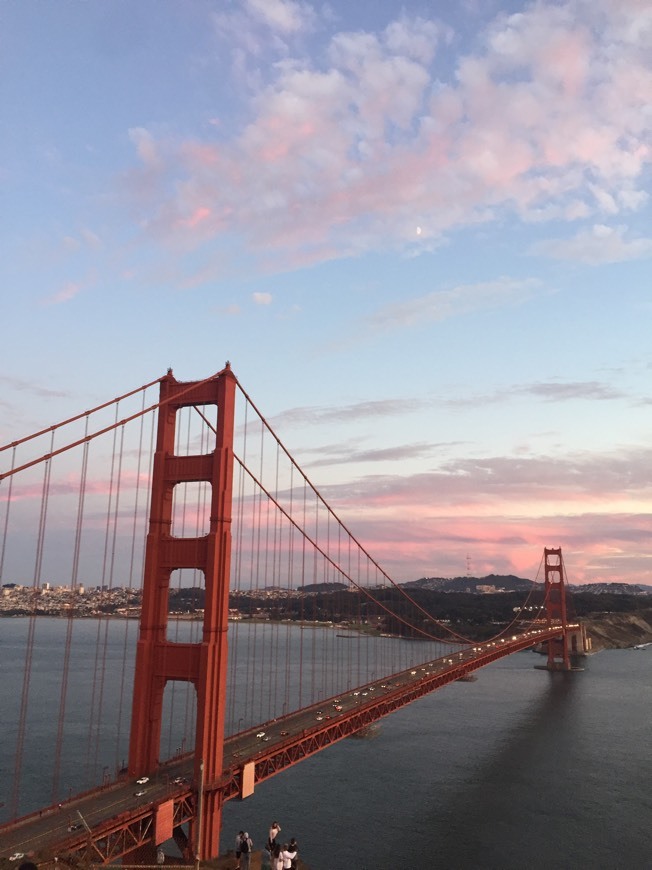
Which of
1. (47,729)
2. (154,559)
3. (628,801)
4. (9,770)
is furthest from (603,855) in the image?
(47,729)

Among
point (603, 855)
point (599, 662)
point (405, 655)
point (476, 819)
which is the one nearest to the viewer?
point (603, 855)

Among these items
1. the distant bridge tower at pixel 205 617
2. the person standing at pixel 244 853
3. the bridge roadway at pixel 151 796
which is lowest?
the person standing at pixel 244 853

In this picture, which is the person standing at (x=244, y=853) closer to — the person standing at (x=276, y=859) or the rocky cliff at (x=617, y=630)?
the person standing at (x=276, y=859)

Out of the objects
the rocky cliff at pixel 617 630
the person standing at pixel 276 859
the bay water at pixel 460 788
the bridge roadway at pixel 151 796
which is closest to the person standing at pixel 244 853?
the person standing at pixel 276 859

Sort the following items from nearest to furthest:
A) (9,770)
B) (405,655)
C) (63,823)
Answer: (63,823)
(9,770)
(405,655)

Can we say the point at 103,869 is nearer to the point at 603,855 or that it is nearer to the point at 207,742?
the point at 207,742

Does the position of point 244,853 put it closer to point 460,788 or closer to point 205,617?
point 205,617

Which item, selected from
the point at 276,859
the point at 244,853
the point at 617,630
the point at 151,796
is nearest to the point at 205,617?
the point at 151,796
